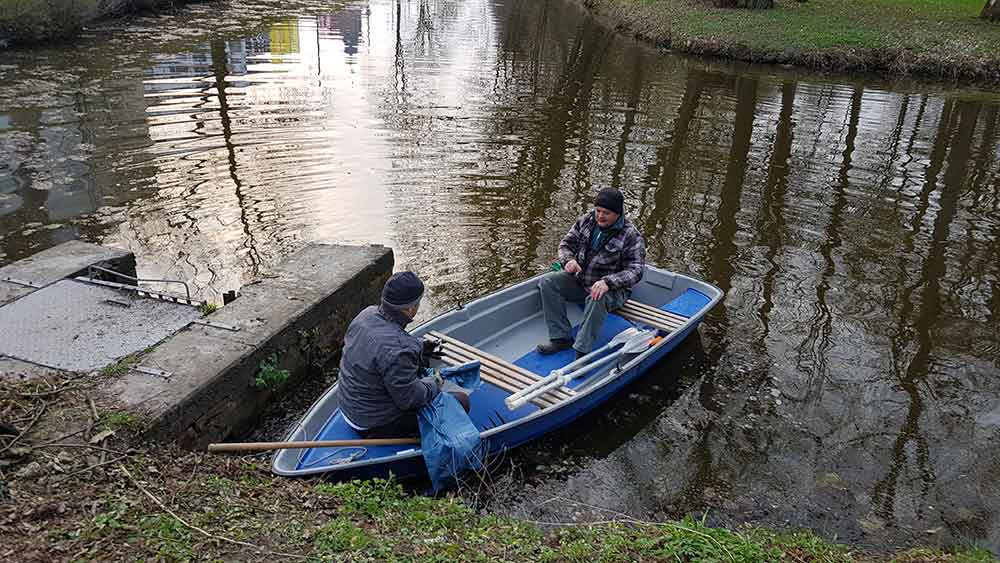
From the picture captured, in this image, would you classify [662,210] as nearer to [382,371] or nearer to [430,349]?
[430,349]

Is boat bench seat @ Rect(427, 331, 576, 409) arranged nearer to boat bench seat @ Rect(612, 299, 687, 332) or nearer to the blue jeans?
the blue jeans

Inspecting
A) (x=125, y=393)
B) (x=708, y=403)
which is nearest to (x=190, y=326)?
(x=125, y=393)

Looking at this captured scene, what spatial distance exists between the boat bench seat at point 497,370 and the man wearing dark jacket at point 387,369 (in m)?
1.15

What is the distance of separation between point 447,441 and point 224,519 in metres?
1.77

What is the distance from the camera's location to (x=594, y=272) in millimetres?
8141

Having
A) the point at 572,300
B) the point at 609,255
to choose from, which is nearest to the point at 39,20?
the point at 572,300

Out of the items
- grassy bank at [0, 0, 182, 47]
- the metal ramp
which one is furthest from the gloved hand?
grassy bank at [0, 0, 182, 47]

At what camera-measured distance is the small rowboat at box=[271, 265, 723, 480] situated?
5824mm

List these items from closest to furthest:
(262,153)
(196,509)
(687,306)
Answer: (196,509)
(687,306)
(262,153)

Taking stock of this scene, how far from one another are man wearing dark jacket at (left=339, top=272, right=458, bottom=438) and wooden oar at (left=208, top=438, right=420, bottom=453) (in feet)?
0.42

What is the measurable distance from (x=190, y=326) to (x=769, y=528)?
A: 17.4 feet

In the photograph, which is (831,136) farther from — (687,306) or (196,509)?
(196,509)

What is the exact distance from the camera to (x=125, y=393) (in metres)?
5.79

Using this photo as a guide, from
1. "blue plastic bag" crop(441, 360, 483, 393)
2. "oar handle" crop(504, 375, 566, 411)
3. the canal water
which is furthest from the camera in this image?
the canal water
